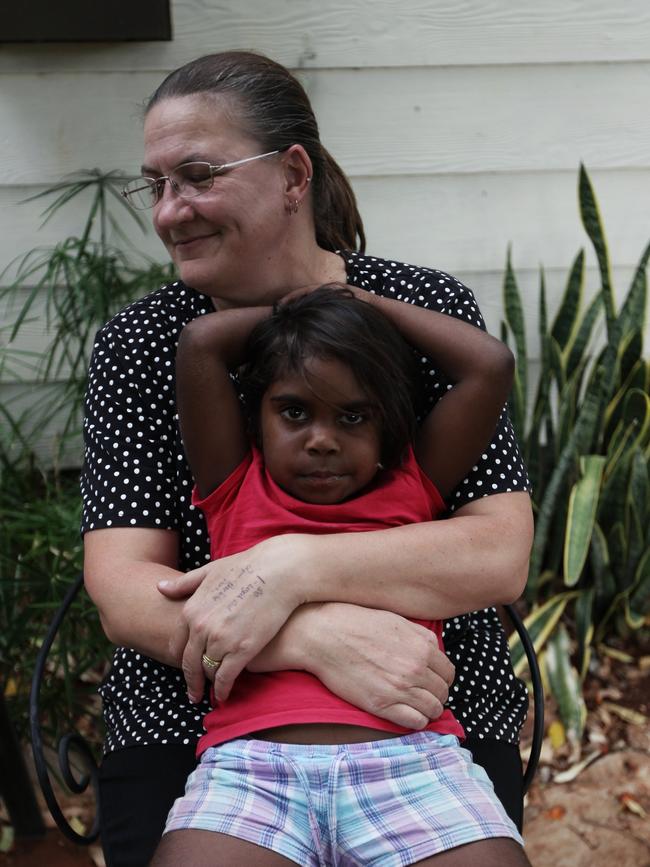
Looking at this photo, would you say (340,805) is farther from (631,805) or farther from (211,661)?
(631,805)

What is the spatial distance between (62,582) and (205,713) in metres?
1.02

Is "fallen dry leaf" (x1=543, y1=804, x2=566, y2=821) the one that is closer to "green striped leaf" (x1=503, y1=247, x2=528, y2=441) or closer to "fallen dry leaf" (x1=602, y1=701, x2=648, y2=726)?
"fallen dry leaf" (x1=602, y1=701, x2=648, y2=726)

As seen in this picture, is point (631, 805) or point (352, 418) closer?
point (352, 418)

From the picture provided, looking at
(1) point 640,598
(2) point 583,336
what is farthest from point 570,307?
(1) point 640,598

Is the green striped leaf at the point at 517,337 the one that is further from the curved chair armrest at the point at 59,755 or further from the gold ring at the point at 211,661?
the gold ring at the point at 211,661

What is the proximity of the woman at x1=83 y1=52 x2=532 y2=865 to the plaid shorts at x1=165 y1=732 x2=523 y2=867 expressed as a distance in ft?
0.32

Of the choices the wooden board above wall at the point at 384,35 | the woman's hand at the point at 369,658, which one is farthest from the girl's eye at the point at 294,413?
the wooden board above wall at the point at 384,35

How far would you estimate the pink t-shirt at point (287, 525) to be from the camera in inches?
62.7

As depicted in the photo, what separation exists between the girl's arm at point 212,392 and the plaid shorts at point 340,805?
50 cm

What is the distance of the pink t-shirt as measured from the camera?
5.23ft

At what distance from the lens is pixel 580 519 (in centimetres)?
304

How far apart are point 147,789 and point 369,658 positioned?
53 cm

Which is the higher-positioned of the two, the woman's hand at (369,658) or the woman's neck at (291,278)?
the woman's neck at (291,278)

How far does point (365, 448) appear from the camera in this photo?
1.70 meters
